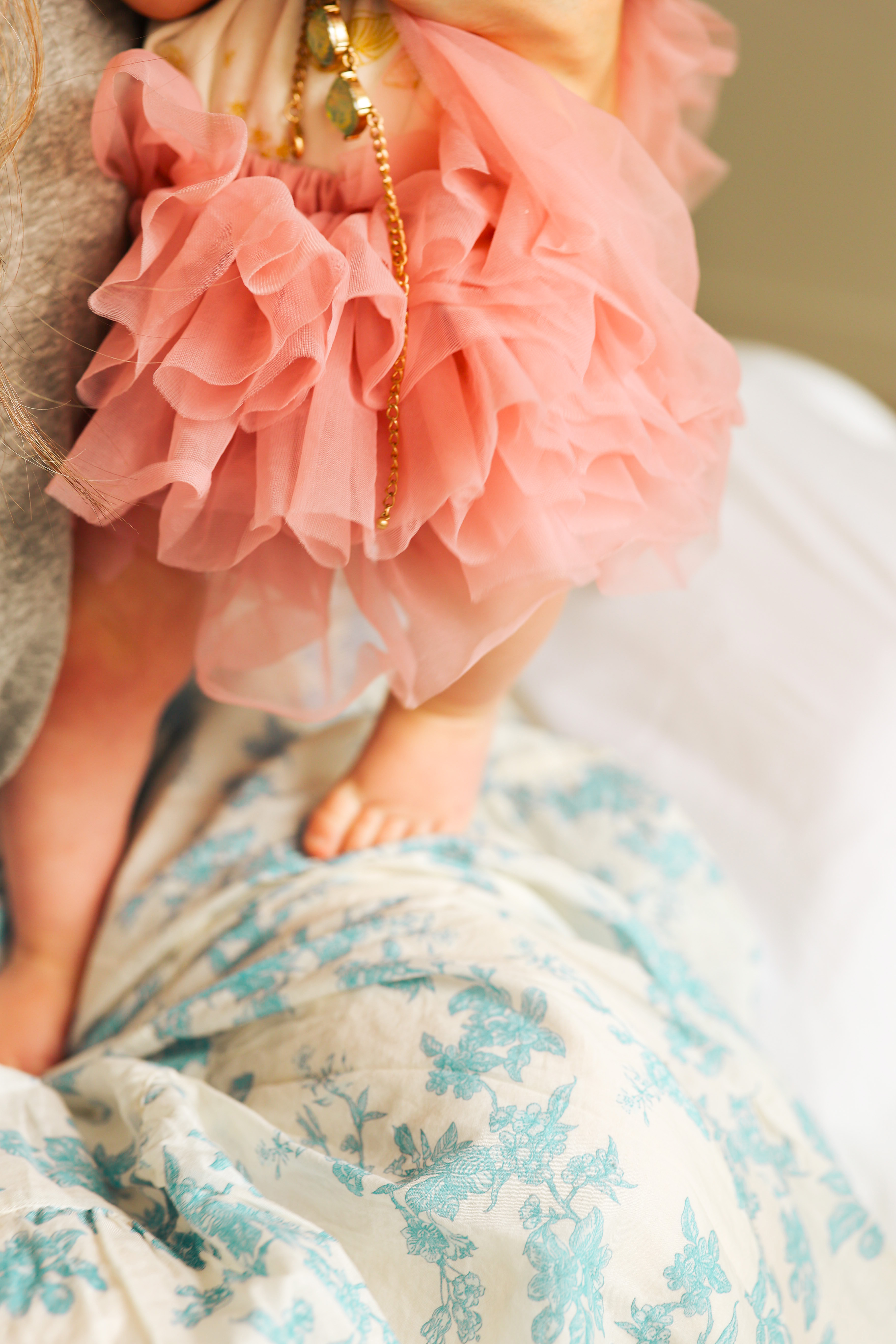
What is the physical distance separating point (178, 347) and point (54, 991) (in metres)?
0.44

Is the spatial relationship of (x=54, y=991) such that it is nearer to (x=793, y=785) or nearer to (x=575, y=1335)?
(x=575, y=1335)

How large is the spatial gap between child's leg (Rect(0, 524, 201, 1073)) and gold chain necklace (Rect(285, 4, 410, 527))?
0.78ft

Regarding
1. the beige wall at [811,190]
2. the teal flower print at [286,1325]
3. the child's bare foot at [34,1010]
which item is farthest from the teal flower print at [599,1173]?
→ the beige wall at [811,190]

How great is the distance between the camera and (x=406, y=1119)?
481 mm

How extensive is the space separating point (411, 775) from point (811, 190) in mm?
1126

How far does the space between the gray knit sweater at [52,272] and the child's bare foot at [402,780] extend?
226mm

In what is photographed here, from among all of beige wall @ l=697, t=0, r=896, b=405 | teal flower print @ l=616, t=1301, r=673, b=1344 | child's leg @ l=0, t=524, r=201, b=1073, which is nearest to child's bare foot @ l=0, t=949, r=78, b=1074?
child's leg @ l=0, t=524, r=201, b=1073

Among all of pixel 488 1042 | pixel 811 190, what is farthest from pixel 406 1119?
pixel 811 190

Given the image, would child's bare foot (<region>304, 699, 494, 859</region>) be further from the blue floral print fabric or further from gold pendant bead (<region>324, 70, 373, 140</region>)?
gold pendant bead (<region>324, 70, 373, 140</region>)

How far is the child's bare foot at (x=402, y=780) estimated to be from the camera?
0.69 m

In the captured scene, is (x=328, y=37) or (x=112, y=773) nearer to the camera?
(x=328, y=37)

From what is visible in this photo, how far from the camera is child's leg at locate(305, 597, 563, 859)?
2.24 feet

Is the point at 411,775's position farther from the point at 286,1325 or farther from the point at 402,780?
the point at 286,1325

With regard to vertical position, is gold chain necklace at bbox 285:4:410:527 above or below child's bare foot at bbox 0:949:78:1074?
above
